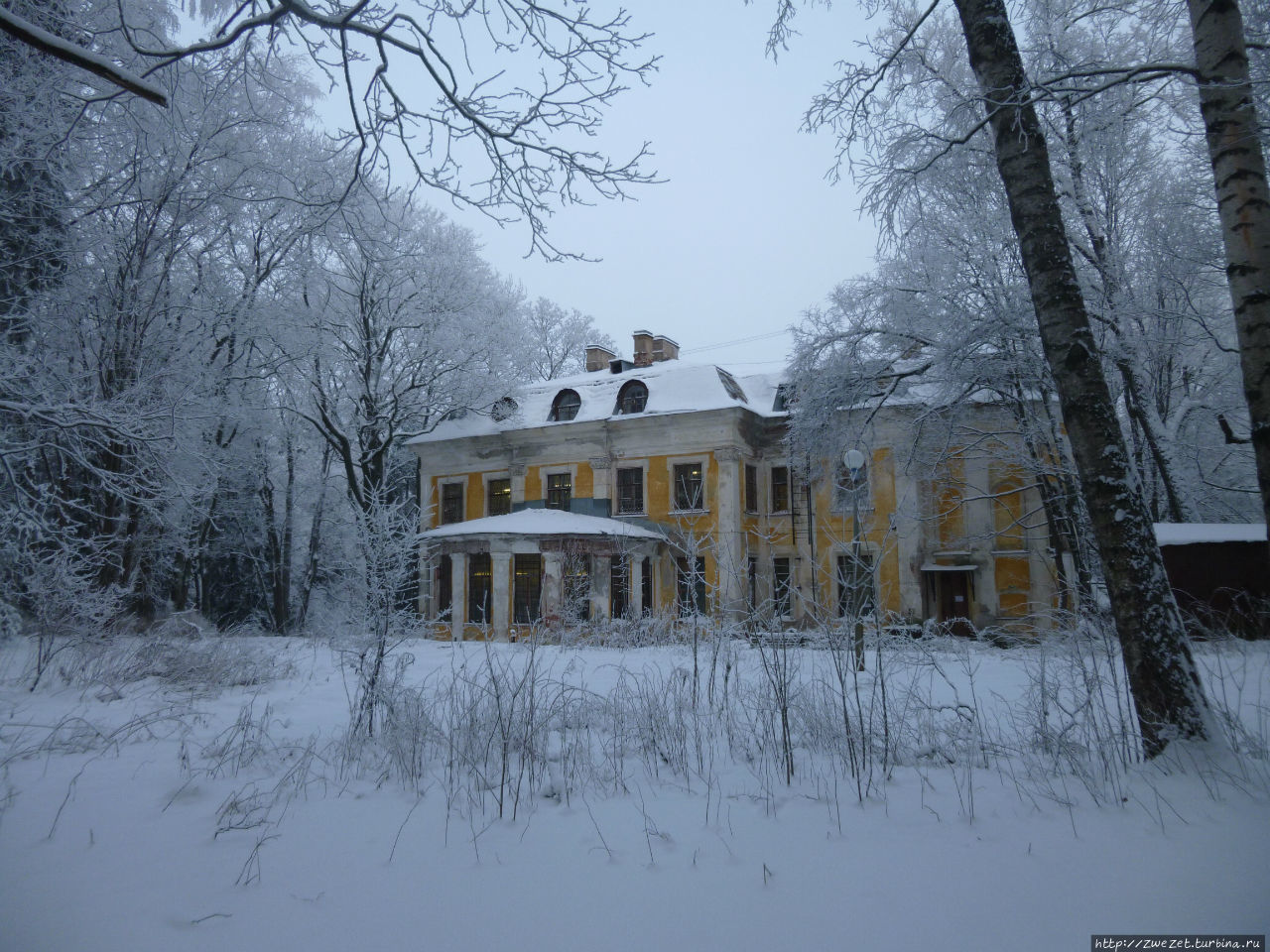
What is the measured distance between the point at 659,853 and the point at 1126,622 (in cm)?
302

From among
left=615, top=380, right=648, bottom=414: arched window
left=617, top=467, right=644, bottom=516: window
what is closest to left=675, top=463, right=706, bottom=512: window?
left=617, top=467, right=644, bottom=516: window

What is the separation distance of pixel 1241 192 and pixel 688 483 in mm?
19013

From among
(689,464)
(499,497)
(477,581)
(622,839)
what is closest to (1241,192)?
(622,839)

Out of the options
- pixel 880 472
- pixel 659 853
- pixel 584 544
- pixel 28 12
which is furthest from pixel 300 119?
pixel 659 853

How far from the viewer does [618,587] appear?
21.6 m

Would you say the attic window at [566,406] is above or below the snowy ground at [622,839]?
above

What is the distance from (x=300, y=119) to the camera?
18.1 m

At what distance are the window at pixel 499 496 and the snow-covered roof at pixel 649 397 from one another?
1.94 m

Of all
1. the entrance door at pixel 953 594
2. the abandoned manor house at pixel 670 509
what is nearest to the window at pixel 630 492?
the abandoned manor house at pixel 670 509

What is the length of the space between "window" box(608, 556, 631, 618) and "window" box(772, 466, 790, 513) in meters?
5.65

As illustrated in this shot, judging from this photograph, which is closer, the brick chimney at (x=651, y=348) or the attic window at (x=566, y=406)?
the attic window at (x=566, y=406)

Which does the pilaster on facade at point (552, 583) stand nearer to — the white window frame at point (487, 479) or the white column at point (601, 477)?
the white column at point (601, 477)

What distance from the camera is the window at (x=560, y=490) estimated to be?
24469mm

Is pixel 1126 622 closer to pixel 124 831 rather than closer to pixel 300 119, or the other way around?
pixel 124 831
